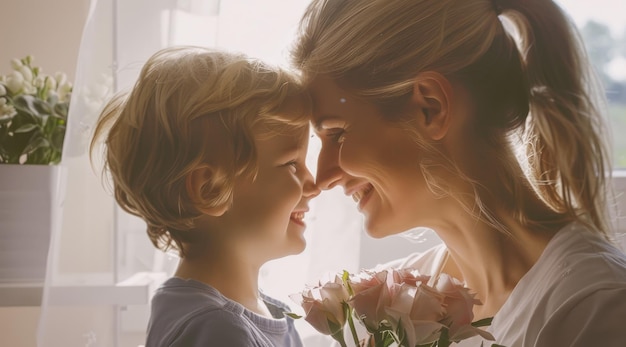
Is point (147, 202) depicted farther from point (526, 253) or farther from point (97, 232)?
point (526, 253)

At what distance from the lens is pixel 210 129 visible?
122 cm

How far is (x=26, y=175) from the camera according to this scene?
4.99 feet

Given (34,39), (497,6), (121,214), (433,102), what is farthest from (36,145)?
(497,6)

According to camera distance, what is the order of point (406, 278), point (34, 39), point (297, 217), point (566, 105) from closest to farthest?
point (406, 278)
point (566, 105)
point (297, 217)
point (34, 39)

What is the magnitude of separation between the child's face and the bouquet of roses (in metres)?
0.27

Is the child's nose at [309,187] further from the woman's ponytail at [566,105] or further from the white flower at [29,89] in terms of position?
the white flower at [29,89]

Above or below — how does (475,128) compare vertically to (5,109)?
above

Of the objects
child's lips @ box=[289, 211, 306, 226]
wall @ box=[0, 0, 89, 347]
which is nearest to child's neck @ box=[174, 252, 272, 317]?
child's lips @ box=[289, 211, 306, 226]

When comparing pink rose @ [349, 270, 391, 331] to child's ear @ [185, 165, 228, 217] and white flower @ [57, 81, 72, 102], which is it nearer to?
child's ear @ [185, 165, 228, 217]

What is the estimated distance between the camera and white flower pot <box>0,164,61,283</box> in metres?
1.51

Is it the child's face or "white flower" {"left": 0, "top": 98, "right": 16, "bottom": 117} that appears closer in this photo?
the child's face

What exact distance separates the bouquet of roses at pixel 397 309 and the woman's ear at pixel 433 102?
258 millimetres

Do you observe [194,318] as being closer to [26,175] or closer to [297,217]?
[297,217]

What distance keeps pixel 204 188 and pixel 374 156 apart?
257mm
